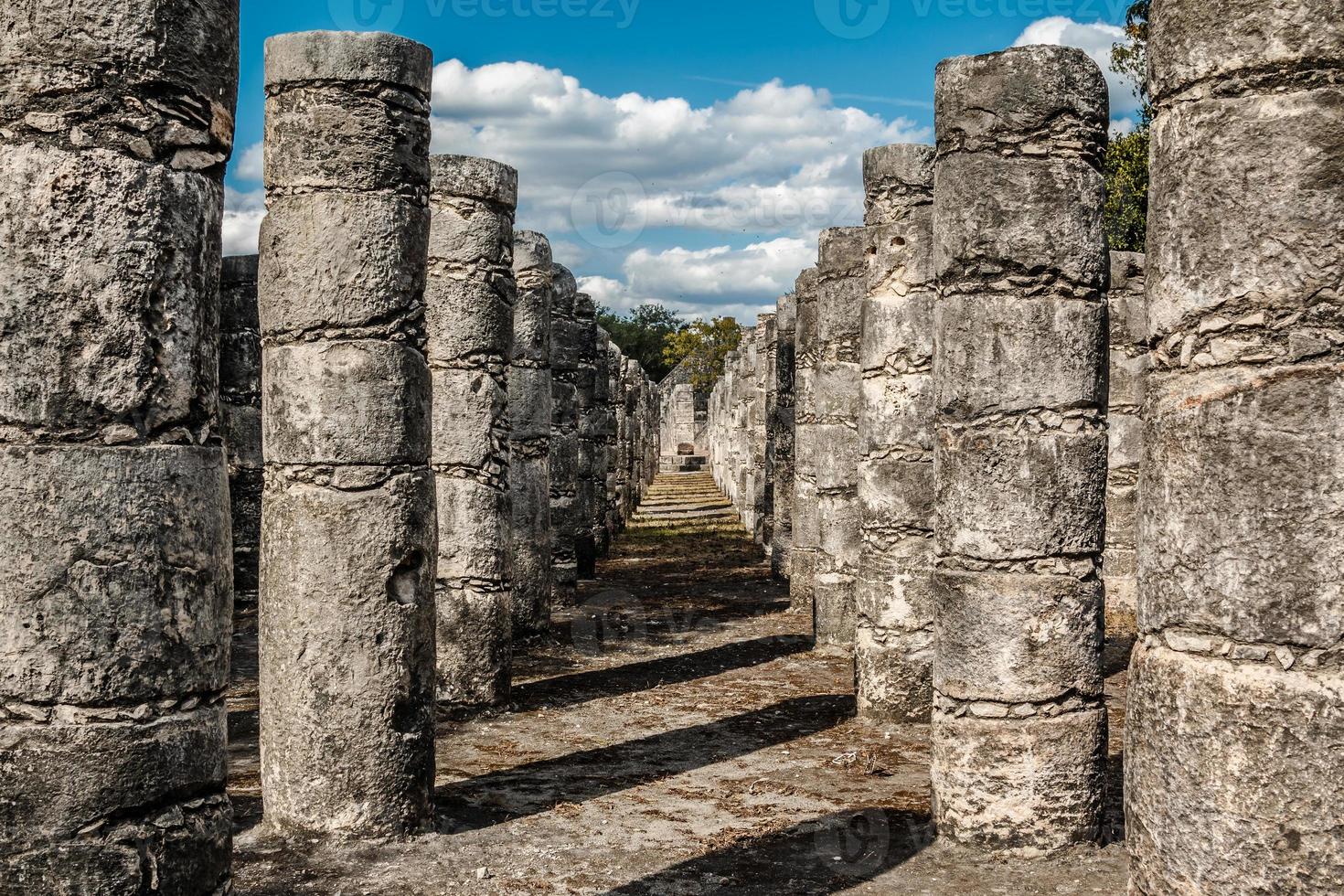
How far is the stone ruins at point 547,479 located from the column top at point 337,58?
2cm

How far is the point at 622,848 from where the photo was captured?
718 centimetres

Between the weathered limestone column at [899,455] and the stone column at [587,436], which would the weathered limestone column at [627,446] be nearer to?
the stone column at [587,436]

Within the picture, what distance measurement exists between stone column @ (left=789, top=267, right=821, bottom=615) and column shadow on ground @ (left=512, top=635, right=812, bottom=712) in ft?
6.09

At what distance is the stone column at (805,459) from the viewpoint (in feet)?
51.8

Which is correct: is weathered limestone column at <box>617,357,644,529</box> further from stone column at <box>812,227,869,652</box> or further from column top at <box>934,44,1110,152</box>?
column top at <box>934,44,1110,152</box>

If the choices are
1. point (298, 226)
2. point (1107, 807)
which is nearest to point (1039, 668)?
point (1107, 807)

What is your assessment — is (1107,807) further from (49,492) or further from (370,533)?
(49,492)

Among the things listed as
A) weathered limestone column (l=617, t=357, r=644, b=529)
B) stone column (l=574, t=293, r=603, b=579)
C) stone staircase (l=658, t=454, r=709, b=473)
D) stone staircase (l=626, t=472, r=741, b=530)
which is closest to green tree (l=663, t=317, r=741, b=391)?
stone staircase (l=658, t=454, r=709, b=473)

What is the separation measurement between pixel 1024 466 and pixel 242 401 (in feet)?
36.0

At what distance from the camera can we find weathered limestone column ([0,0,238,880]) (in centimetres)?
371

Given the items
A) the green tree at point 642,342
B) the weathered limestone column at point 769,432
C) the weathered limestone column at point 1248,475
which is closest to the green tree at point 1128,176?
the weathered limestone column at point 769,432

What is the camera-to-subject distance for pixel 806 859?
6.95 meters

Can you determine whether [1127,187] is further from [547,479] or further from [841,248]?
[547,479]

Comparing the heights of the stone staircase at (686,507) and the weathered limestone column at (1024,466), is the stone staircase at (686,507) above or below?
below
